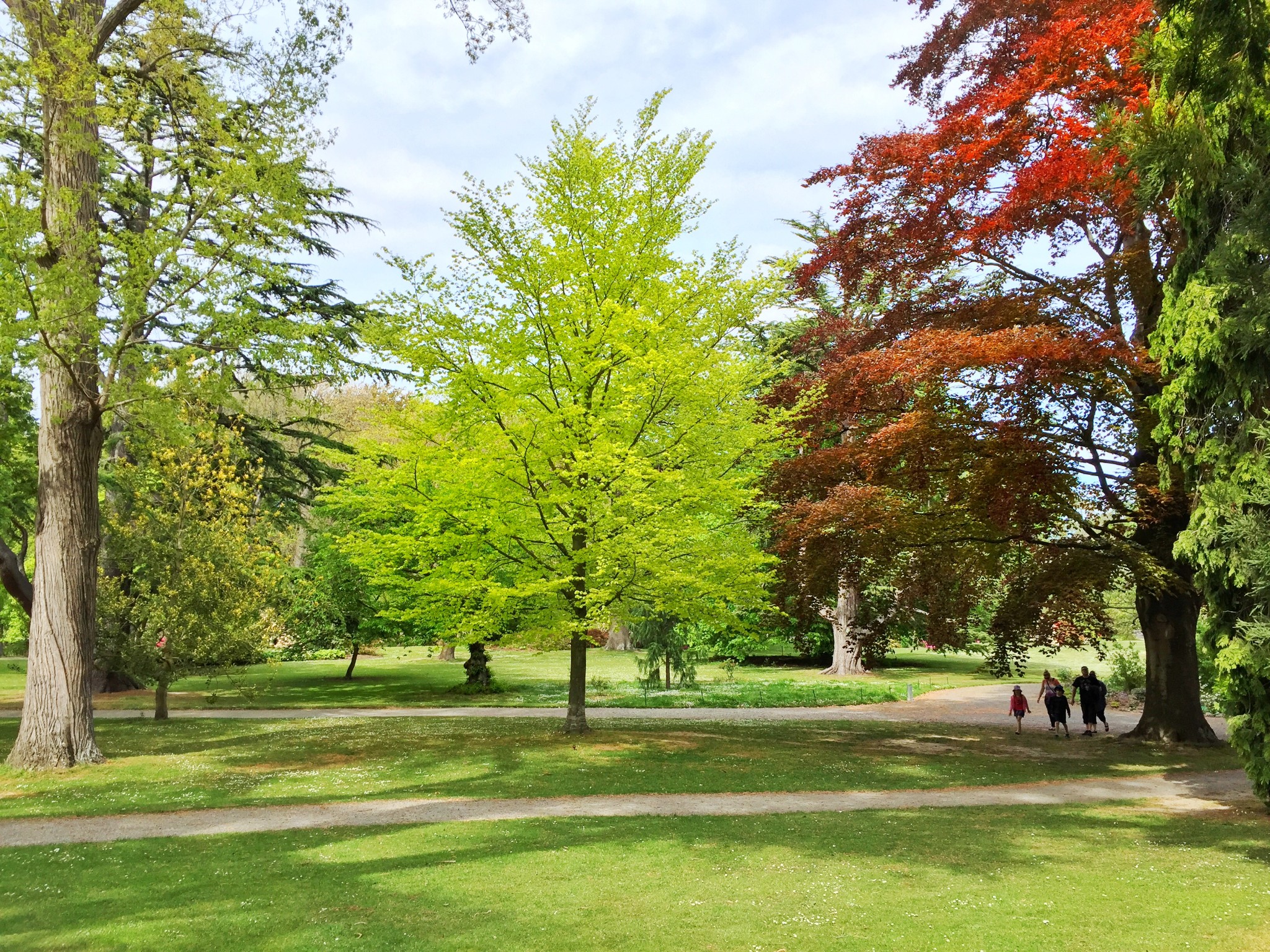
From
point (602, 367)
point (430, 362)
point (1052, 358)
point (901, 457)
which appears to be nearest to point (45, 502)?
point (430, 362)

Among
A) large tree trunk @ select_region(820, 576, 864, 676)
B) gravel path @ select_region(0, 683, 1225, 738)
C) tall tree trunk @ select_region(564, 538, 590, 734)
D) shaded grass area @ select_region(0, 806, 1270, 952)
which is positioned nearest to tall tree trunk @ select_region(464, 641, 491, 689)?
gravel path @ select_region(0, 683, 1225, 738)

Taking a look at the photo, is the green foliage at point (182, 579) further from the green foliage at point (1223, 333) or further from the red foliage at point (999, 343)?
the green foliage at point (1223, 333)

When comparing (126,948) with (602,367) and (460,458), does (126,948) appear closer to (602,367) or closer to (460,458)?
(460,458)

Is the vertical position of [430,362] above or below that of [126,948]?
above

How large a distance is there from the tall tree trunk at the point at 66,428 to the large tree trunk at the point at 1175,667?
1784 centimetres

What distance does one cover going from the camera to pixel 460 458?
14.4 meters

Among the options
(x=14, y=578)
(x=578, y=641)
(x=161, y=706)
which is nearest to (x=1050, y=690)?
(x=578, y=641)

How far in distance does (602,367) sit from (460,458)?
112 inches

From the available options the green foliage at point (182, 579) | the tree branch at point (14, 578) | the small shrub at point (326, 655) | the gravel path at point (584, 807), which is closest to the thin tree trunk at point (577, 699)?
the gravel path at point (584, 807)

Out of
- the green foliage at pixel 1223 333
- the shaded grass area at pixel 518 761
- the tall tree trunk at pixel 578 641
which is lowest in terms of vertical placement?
the shaded grass area at pixel 518 761

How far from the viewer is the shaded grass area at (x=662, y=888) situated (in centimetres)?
602

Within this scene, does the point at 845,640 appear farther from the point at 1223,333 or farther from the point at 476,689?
the point at 1223,333

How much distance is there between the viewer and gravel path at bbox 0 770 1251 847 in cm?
938

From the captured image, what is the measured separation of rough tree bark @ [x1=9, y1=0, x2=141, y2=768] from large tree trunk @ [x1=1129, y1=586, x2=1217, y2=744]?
58.4ft
